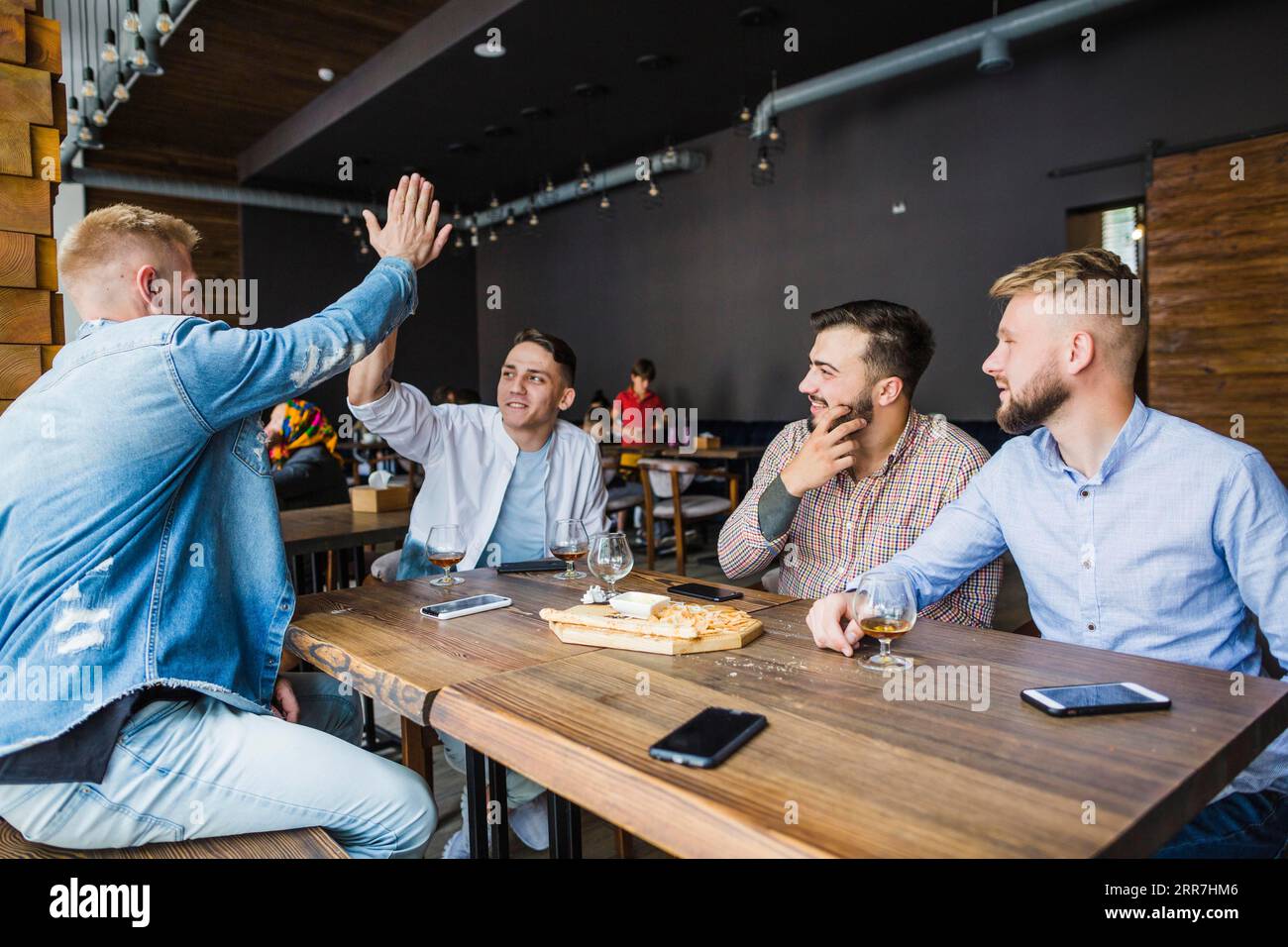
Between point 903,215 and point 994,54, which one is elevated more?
point 994,54

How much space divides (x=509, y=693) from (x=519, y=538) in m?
1.45

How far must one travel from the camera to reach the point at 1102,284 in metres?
1.58

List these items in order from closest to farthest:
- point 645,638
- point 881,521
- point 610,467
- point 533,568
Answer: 1. point 645,638
2. point 881,521
3. point 533,568
4. point 610,467

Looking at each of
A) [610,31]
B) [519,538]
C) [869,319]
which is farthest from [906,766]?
[610,31]

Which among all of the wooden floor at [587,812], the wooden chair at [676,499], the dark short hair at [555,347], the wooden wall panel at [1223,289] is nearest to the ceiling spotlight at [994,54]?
the wooden wall panel at [1223,289]

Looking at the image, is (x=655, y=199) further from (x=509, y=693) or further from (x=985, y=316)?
(x=509, y=693)

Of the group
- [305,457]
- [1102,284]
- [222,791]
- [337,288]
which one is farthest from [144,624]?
[337,288]

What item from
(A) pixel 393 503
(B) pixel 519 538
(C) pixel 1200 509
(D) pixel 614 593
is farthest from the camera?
(A) pixel 393 503

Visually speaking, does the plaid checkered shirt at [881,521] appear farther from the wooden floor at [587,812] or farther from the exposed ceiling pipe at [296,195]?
the exposed ceiling pipe at [296,195]

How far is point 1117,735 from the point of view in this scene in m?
1.00

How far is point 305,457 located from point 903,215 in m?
4.90

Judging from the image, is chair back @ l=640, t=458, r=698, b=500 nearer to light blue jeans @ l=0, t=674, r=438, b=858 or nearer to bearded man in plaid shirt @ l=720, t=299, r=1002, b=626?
bearded man in plaid shirt @ l=720, t=299, r=1002, b=626

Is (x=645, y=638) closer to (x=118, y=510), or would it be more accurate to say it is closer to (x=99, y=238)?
(x=118, y=510)

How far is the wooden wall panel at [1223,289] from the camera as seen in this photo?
15.5ft
